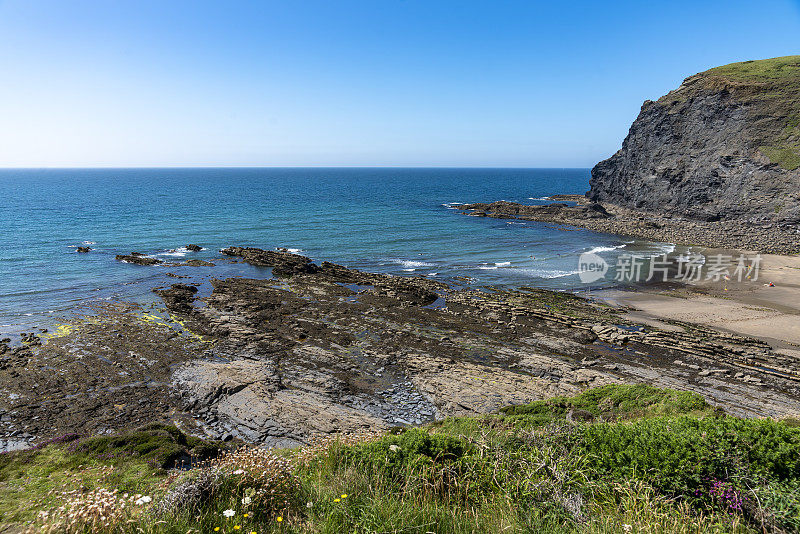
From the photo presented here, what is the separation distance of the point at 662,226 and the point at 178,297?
74.5 meters

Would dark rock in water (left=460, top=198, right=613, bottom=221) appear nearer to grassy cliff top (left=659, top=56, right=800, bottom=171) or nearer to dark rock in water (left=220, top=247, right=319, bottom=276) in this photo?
grassy cliff top (left=659, top=56, right=800, bottom=171)

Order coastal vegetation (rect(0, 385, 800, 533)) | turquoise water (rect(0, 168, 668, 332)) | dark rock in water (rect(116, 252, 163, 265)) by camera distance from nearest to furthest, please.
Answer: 1. coastal vegetation (rect(0, 385, 800, 533))
2. turquoise water (rect(0, 168, 668, 332))
3. dark rock in water (rect(116, 252, 163, 265))

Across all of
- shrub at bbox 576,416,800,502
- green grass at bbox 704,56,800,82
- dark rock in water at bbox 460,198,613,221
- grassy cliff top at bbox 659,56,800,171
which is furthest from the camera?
dark rock in water at bbox 460,198,613,221

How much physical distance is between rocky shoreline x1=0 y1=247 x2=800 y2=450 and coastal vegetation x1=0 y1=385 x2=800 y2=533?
7902 mm

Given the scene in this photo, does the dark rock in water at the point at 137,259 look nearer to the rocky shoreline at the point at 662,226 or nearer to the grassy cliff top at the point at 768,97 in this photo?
the rocky shoreline at the point at 662,226

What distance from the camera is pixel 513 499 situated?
748 cm

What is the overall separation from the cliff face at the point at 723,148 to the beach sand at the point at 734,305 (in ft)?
91.6

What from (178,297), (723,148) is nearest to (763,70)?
(723,148)

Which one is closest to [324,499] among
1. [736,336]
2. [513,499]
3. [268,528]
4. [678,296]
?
[268,528]

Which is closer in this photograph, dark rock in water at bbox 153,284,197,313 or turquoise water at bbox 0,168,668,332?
dark rock in water at bbox 153,284,197,313

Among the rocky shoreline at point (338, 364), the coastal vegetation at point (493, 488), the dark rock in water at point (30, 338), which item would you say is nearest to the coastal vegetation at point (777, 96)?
the rocky shoreline at point (338, 364)

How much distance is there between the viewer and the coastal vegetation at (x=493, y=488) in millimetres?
6641

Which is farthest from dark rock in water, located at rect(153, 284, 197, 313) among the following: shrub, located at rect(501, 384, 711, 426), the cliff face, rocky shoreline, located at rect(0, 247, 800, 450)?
the cliff face

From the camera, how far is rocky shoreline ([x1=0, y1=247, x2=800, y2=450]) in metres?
18.1
